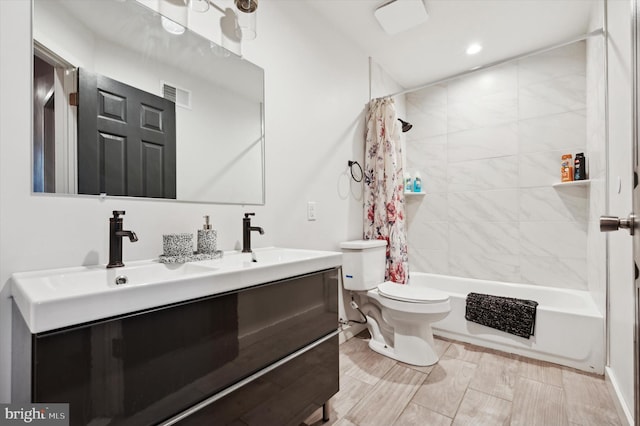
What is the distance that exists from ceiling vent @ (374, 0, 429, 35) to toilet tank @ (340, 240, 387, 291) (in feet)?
5.55

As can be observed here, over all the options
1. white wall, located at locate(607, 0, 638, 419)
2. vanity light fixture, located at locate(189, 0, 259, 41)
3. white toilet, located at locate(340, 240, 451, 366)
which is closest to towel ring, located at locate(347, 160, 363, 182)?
white toilet, located at locate(340, 240, 451, 366)

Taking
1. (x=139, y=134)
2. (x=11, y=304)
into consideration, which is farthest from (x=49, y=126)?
Answer: (x=11, y=304)

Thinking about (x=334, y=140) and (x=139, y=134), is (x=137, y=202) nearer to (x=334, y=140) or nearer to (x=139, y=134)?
(x=139, y=134)

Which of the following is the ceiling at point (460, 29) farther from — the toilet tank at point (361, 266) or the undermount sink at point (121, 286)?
the undermount sink at point (121, 286)

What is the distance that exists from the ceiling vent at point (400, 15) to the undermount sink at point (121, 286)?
1859 millimetres

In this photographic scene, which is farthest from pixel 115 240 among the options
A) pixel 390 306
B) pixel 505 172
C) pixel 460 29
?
pixel 505 172

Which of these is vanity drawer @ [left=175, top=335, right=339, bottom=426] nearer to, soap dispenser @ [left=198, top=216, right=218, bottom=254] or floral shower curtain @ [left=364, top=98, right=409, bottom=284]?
soap dispenser @ [left=198, top=216, right=218, bottom=254]

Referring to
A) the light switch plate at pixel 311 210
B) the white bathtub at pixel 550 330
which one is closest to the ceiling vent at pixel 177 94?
the light switch plate at pixel 311 210

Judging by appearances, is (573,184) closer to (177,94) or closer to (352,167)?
(352,167)

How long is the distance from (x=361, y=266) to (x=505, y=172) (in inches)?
68.5

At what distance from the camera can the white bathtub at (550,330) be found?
1.90 metres

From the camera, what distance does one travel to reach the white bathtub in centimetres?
190

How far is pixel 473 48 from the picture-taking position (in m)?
2.65

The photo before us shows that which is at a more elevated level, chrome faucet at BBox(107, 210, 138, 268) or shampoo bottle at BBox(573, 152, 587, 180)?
shampoo bottle at BBox(573, 152, 587, 180)
